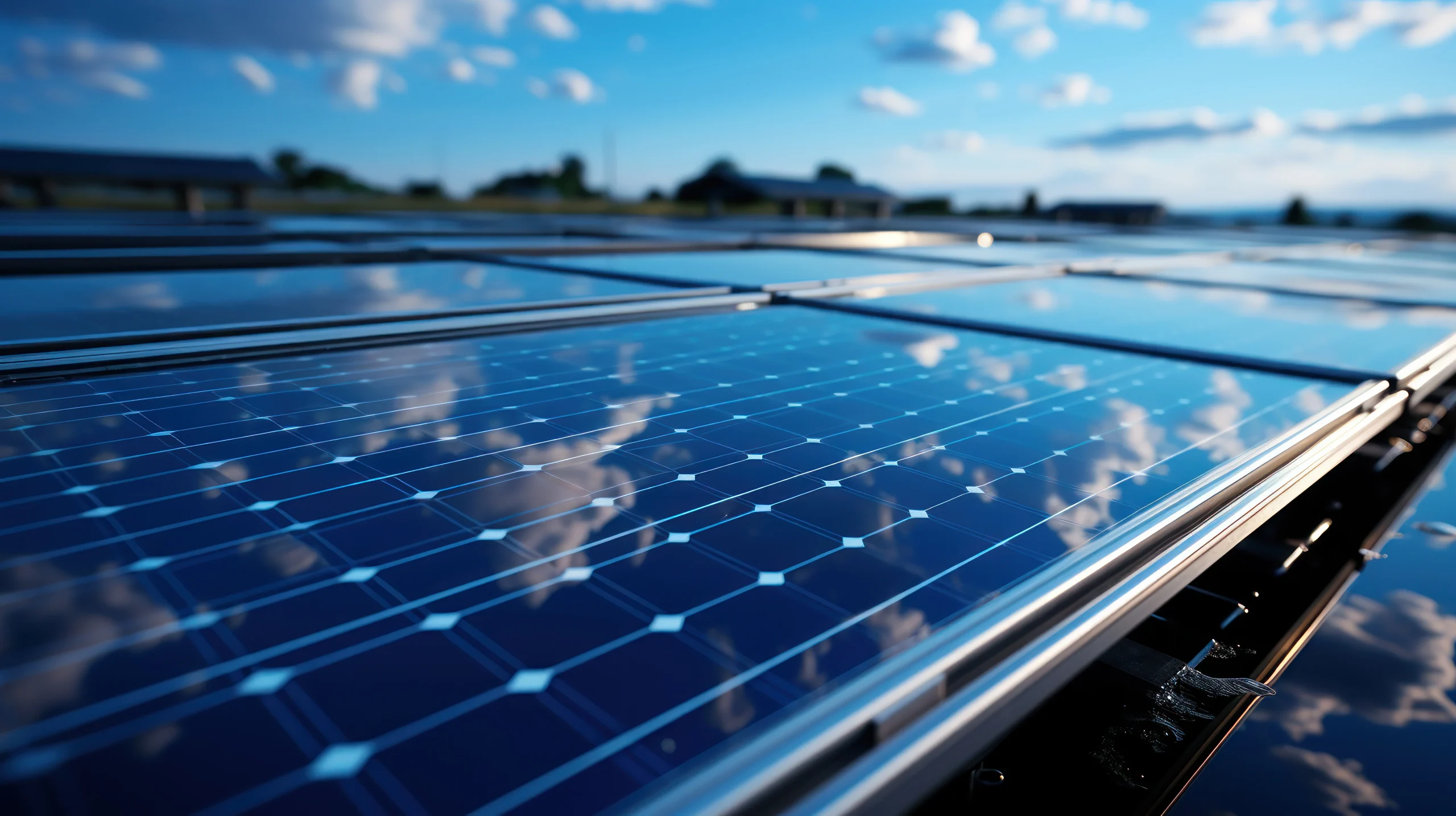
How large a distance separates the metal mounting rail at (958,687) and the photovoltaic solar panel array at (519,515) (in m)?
0.10

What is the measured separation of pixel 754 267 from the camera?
1695 centimetres

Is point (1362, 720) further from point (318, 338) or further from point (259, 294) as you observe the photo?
point (259, 294)

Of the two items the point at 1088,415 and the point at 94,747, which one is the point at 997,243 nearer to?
the point at 1088,415

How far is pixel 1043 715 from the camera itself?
19.8 feet

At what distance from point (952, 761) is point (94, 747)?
2.58 metres

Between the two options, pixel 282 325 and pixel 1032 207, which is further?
pixel 1032 207

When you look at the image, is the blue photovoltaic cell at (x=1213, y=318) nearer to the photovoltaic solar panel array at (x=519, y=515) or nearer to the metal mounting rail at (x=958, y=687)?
the photovoltaic solar panel array at (x=519, y=515)

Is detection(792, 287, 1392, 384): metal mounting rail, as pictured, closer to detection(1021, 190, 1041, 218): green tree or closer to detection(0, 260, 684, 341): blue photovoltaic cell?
detection(0, 260, 684, 341): blue photovoltaic cell

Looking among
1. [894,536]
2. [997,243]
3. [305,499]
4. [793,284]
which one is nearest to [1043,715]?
[894,536]

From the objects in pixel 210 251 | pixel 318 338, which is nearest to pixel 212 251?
pixel 210 251

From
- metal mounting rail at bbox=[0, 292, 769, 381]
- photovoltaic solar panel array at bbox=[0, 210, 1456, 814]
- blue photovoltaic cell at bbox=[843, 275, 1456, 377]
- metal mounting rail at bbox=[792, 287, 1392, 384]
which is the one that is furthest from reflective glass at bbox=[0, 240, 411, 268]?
blue photovoltaic cell at bbox=[843, 275, 1456, 377]

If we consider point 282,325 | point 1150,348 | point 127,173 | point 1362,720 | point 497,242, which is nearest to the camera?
point 1362,720

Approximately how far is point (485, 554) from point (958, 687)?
2068mm

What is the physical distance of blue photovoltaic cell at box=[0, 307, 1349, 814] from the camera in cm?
232
